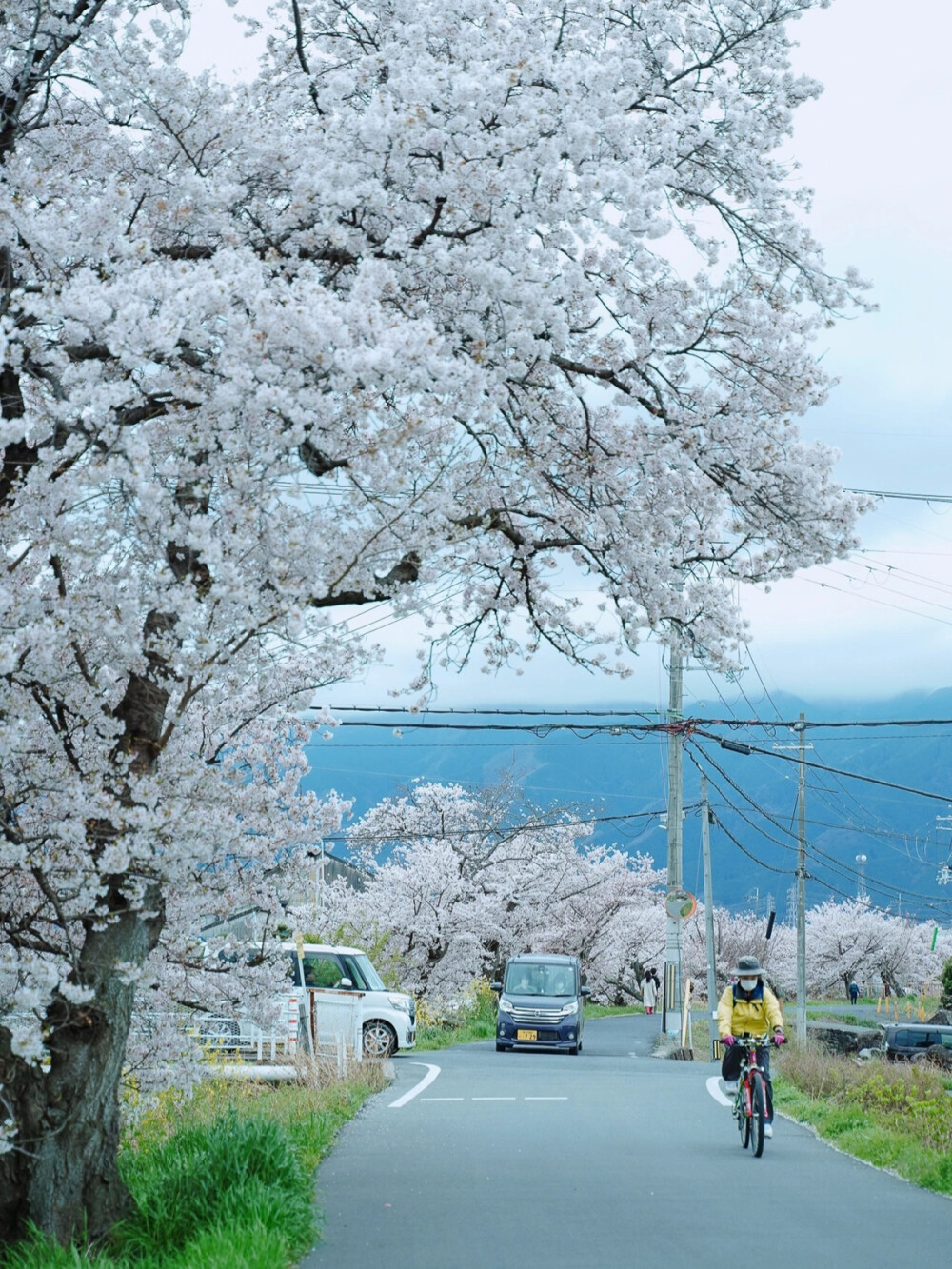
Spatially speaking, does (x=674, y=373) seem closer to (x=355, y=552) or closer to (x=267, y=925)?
(x=355, y=552)

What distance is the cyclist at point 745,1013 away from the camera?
1239cm

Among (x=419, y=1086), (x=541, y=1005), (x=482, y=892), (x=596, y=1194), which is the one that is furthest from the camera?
(x=482, y=892)

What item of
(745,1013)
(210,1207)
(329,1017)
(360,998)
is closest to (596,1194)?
(210,1207)

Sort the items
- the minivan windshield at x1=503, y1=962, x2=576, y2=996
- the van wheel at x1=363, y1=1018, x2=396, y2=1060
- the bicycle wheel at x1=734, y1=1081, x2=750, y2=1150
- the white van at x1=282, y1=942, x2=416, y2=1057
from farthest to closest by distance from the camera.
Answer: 1. the minivan windshield at x1=503, y1=962, x2=576, y2=996
2. the van wheel at x1=363, y1=1018, x2=396, y2=1060
3. the white van at x1=282, y1=942, x2=416, y2=1057
4. the bicycle wheel at x1=734, y1=1081, x2=750, y2=1150

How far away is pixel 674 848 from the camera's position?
30656mm

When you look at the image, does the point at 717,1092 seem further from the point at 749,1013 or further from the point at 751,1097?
the point at 751,1097

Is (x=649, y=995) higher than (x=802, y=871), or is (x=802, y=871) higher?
(x=802, y=871)

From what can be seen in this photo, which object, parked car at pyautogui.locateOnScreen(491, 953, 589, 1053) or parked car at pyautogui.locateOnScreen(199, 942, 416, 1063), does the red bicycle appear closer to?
parked car at pyautogui.locateOnScreen(199, 942, 416, 1063)

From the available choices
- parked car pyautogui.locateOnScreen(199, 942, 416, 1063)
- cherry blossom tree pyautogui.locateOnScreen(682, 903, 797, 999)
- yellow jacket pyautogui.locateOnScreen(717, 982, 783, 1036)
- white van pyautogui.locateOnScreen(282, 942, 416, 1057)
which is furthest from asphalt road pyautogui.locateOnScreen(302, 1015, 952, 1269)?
cherry blossom tree pyautogui.locateOnScreen(682, 903, 797, 999)

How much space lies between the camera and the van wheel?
24.4 metres

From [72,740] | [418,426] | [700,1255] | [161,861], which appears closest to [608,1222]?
[700,1255]

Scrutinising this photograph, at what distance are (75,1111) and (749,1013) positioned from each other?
6.97m

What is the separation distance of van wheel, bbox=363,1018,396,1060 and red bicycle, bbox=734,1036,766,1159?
12.7m

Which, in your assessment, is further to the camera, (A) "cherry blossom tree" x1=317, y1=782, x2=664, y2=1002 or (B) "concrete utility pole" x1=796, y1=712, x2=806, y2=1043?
(A) "cherry blossom tree" x1=317, y1=782, x2=664, y2=1002
